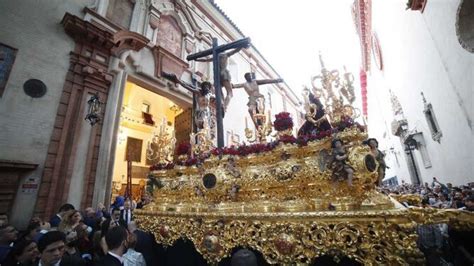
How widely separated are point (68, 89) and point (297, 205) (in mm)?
6633

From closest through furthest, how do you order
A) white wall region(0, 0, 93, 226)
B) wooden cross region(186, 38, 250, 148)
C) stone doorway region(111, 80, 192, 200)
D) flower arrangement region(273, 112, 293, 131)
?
flower arrangement region(273, 112, 293, 131) < wooden cross region(186, 38, 250, 148) < white wall region(0, 0, 93, 226) < stone doorway region(111, 80, 192, 200)

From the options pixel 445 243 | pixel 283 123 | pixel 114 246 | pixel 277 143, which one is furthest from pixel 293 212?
pixel 445 243

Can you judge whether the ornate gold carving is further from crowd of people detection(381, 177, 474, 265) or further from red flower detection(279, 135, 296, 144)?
crowd of people detection(381, 177, 474, 265)

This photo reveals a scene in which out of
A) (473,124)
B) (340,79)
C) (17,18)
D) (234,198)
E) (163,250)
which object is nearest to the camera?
(340,79)

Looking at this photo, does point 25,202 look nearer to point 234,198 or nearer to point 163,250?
point 163,250

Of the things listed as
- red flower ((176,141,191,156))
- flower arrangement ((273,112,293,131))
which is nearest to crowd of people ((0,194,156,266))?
red flower ((176,141,191,156))

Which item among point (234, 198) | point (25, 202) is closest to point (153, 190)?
point (234, 198)

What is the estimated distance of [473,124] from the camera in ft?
19.3

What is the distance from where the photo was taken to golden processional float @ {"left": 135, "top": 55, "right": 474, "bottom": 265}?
184 cm

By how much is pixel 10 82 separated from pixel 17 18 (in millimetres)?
1802

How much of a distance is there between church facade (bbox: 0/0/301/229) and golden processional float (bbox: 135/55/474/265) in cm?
203

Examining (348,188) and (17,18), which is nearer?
(348,188)

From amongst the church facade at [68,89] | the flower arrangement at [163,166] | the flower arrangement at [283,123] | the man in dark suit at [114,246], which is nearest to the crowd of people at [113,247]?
the man in dark suit at [114,246]

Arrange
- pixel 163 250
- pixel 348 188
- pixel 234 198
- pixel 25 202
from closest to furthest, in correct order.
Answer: pixel 348 188 < pixel 234 198 < pixel 163 250 < pixel 25 202
